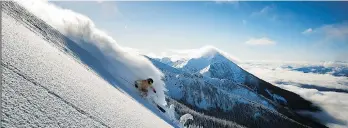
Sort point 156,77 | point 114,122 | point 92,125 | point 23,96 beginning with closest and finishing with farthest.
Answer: point 23,96
point 92,125
point 114,122
point 156,77

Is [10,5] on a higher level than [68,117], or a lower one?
higher

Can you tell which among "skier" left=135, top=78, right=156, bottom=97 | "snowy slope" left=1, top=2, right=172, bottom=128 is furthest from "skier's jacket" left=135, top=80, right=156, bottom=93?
"snowy slope" left=1, top=2, right=172, bottom=128

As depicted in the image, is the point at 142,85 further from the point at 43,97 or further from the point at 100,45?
the point at 43,97

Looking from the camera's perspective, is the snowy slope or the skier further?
the skier

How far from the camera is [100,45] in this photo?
1945 centimetres

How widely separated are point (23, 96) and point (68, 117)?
850 mm

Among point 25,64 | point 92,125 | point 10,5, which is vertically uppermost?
point 10,5

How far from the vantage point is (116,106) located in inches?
311

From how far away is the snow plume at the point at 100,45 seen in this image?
16.9m

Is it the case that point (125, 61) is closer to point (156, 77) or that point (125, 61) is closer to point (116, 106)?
point (156, 77)

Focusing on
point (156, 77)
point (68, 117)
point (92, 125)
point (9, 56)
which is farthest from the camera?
point (156, 77)

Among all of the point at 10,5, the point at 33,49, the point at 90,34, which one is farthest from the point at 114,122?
the point at 90,34

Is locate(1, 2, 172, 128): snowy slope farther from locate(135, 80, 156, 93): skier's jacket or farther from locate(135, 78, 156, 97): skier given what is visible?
locate(135, 80, 156, 93): skier's jacket

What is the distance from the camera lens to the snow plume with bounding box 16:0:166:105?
1690 centimetres
